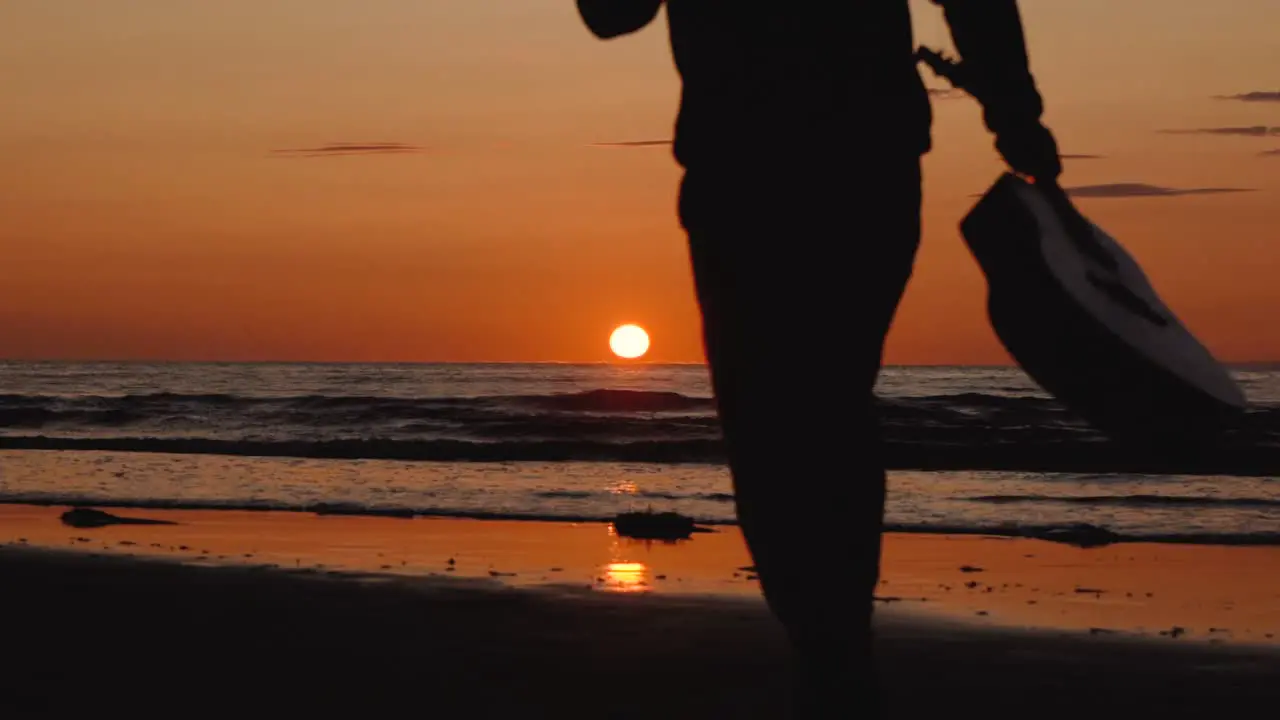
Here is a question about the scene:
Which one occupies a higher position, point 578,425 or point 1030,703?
point 578,425

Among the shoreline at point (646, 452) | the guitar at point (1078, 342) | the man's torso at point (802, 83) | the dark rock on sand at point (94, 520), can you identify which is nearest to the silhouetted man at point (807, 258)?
the man's torso at point (802, 83)

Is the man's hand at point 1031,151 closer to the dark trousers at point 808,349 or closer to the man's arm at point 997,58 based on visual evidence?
the man's arm at point 997,58

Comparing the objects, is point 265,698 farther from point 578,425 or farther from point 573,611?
point 578,425

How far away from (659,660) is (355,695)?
161 centimetres

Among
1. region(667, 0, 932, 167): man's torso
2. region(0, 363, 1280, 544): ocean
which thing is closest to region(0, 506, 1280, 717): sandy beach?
Answer: region(0, 363, 1280, 544): ocean

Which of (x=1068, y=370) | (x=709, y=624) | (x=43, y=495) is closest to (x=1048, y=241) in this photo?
(x=1068, y=370)

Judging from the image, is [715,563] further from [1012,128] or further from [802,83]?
[802,83]

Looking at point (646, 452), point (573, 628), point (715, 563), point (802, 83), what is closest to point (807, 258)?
point (802, 83)

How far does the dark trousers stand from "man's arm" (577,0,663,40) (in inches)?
9.6

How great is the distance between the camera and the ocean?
1582 centimetres

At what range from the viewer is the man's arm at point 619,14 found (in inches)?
92.1

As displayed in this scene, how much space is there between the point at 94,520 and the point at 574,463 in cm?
994

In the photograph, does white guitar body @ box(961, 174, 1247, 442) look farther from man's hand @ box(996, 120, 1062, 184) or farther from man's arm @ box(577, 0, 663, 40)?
man's arm @ box(577, 0, 663, 40)

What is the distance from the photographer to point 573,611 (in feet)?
28.6
